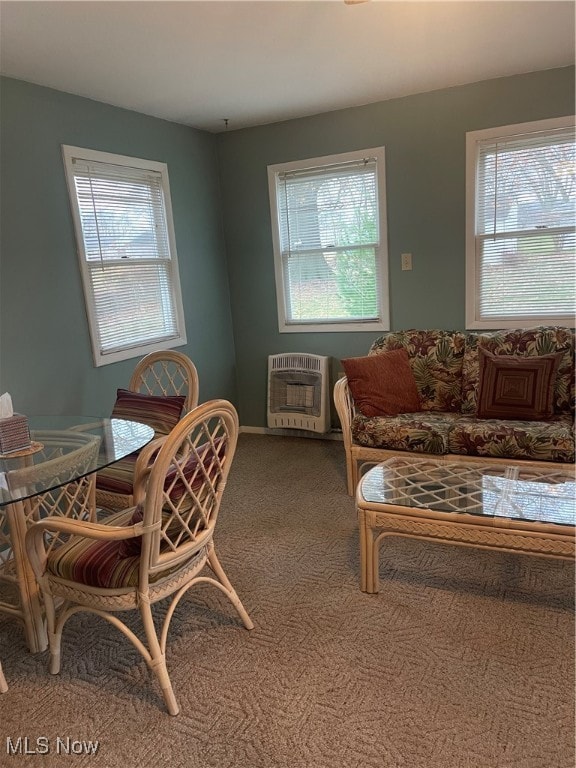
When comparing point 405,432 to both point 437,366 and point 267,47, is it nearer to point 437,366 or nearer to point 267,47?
point 437,366

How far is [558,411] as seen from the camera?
3074 millimetres

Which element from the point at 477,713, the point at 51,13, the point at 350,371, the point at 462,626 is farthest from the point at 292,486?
the point at 51,13

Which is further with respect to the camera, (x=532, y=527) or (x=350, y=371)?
(x=350, y=371)

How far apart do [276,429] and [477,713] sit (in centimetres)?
304

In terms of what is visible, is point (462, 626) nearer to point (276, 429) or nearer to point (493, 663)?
point (493, 663)

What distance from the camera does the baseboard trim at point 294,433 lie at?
14.3ft

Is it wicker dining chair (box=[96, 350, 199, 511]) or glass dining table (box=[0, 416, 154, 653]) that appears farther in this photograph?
wicker dining chair (box=[96, 350, 199, 511])

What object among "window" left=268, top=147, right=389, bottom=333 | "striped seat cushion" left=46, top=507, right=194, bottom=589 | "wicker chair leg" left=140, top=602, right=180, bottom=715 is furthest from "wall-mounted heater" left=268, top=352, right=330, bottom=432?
"wicker chair leg" left=140, top=602, right=180, bottom=715

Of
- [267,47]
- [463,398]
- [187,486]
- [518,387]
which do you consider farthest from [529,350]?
[187,486]

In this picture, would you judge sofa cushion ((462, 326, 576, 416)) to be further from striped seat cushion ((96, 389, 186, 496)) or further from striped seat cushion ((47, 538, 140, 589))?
striped seat cushion ((47, 538, 140, 589))

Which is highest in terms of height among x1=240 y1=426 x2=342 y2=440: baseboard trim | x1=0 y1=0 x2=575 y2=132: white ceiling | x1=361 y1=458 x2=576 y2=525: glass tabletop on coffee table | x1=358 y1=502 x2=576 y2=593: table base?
x1=0 y1=0 x2=575 y2=132: white ceiling

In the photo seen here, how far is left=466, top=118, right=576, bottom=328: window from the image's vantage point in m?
3.40

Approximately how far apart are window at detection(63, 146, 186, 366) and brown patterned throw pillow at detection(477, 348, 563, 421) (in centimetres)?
215

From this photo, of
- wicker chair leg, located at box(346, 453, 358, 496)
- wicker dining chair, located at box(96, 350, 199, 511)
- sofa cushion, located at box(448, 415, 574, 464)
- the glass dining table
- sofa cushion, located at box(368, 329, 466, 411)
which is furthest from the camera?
sofa cushion, located at box(368, 329, 466, 411)
